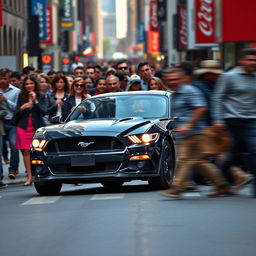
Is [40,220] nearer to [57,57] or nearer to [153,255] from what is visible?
[153,255]

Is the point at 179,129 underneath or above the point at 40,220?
above

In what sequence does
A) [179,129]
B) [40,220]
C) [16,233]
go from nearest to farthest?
[16,233] → [40,220] → [179,129]

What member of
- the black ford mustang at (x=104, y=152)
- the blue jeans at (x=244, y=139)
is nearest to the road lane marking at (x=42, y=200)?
the black ford mustang at (x=104, y=152)

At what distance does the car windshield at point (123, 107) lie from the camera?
15.0 m

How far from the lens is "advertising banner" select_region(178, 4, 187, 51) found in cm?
7079

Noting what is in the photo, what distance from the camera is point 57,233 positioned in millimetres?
9477

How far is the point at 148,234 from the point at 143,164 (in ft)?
15.9

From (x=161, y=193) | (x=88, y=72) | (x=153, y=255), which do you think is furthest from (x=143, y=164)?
(x=88, y=72)

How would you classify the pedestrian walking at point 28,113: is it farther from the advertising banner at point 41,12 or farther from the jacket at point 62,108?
the advertising banner at point 41,12

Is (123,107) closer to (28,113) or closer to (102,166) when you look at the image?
(102,166)

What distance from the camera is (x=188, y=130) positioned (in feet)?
38.2

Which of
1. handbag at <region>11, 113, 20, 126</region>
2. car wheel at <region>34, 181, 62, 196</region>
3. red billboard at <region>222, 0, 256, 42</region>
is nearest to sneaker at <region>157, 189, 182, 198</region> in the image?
A: car wheel at <region>34, 181, 62, 196</region>

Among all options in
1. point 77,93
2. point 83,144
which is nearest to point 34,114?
point 77,93

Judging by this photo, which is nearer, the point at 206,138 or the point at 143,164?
the point at 206,138
